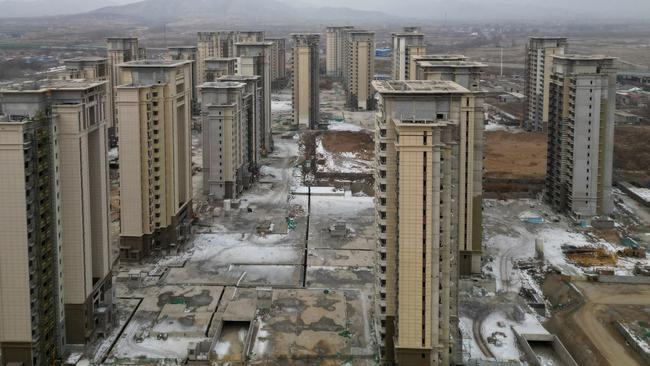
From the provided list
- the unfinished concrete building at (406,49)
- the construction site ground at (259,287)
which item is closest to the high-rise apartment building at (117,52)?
the construction site ground at (259,287)

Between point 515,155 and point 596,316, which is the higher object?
point 515,155

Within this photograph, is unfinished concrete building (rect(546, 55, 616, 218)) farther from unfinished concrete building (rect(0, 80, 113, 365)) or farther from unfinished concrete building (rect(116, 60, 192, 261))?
unfinished concrete building (rect(0, 80, 113, 365))

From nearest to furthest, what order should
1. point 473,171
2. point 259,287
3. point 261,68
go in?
point 259,287
point 473,171
point 261,68

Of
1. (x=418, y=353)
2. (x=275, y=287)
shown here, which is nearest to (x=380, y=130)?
(x=418, y=353)

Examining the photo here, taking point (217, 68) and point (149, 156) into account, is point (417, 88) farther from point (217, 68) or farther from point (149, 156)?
point (217, 68)

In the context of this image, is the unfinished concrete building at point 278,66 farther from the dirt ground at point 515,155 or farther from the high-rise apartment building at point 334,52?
the dirt ground at point 515,155

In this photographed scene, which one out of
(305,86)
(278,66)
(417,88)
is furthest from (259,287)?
(278,66)

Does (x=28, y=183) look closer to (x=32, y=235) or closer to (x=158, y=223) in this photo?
(x=32, y=235)
